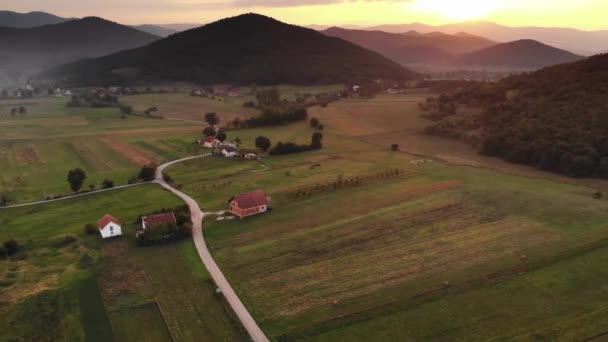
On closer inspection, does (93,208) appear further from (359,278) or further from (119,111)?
(119,111)

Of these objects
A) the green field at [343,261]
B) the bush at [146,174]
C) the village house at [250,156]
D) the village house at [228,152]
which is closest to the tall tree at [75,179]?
the green field at [343,261]

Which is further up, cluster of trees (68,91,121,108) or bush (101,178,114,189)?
cluster of trees (68,91,121,108)

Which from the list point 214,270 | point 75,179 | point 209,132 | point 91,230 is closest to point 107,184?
point 75,179

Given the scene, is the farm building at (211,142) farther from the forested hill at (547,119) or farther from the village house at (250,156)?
the forested hill at (547,119)

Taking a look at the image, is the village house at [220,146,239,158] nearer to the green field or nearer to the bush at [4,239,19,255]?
the green field

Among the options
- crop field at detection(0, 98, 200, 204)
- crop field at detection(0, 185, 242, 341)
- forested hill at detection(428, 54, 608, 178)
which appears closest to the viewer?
crop field at detection(0, 185, 242, 341)

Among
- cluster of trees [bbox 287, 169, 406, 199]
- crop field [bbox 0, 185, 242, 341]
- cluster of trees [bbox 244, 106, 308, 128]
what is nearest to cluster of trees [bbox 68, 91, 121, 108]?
cluster of trees [bbox 244, 106, 308, 128]
